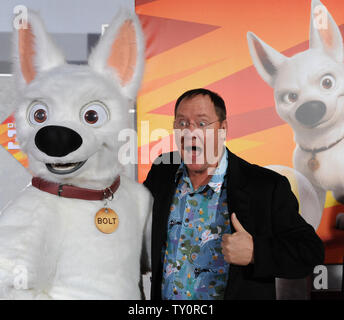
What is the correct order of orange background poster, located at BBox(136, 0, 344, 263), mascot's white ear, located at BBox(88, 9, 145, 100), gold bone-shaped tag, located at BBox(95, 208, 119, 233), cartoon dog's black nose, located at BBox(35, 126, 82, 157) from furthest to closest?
orange background poster, located at BBox(136, 0, 344, 263) < mascot's white ear, located at BBox(88, 9, 145, 100) < gold bone-shaped tag, located at BBox(95, 208, 119, 233) < cartoon dog's black nose, located at BBox(35, 126, 82, 157)

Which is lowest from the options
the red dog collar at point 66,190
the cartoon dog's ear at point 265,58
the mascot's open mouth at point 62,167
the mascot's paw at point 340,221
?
the red dog collar at point 66,190

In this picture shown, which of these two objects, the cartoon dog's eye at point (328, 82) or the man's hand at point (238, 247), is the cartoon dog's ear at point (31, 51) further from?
the cartoon dog's eye at point (328, 82)

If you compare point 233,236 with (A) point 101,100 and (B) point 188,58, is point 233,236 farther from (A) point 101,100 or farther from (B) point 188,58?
(B) point 188,58

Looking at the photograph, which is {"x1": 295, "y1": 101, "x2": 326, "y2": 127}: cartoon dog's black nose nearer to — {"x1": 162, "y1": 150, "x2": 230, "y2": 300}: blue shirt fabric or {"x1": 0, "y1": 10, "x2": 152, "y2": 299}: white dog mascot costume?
{"x1": 162, "y1": 150, "x2": 230, "y2": 300}: blue shirt fabric

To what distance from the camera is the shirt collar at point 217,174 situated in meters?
1.14

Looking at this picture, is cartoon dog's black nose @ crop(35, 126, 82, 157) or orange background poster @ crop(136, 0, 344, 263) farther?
orange background poster @ crop(136, 0, 344, 263)

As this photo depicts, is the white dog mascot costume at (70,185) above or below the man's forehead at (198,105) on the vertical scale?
below

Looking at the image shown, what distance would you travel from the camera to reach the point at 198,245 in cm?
111

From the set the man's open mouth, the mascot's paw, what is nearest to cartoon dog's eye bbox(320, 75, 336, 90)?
the mascot's paw

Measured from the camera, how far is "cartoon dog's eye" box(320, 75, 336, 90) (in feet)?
6.26

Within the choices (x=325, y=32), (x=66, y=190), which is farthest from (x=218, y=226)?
(x=325, y=32)

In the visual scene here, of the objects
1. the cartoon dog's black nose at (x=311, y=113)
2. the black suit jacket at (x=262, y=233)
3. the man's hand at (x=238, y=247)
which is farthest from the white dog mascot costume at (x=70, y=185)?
the cartoon dog's black nose at (x=311, y=113)

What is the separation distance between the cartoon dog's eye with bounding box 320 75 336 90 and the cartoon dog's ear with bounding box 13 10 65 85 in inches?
54.3
